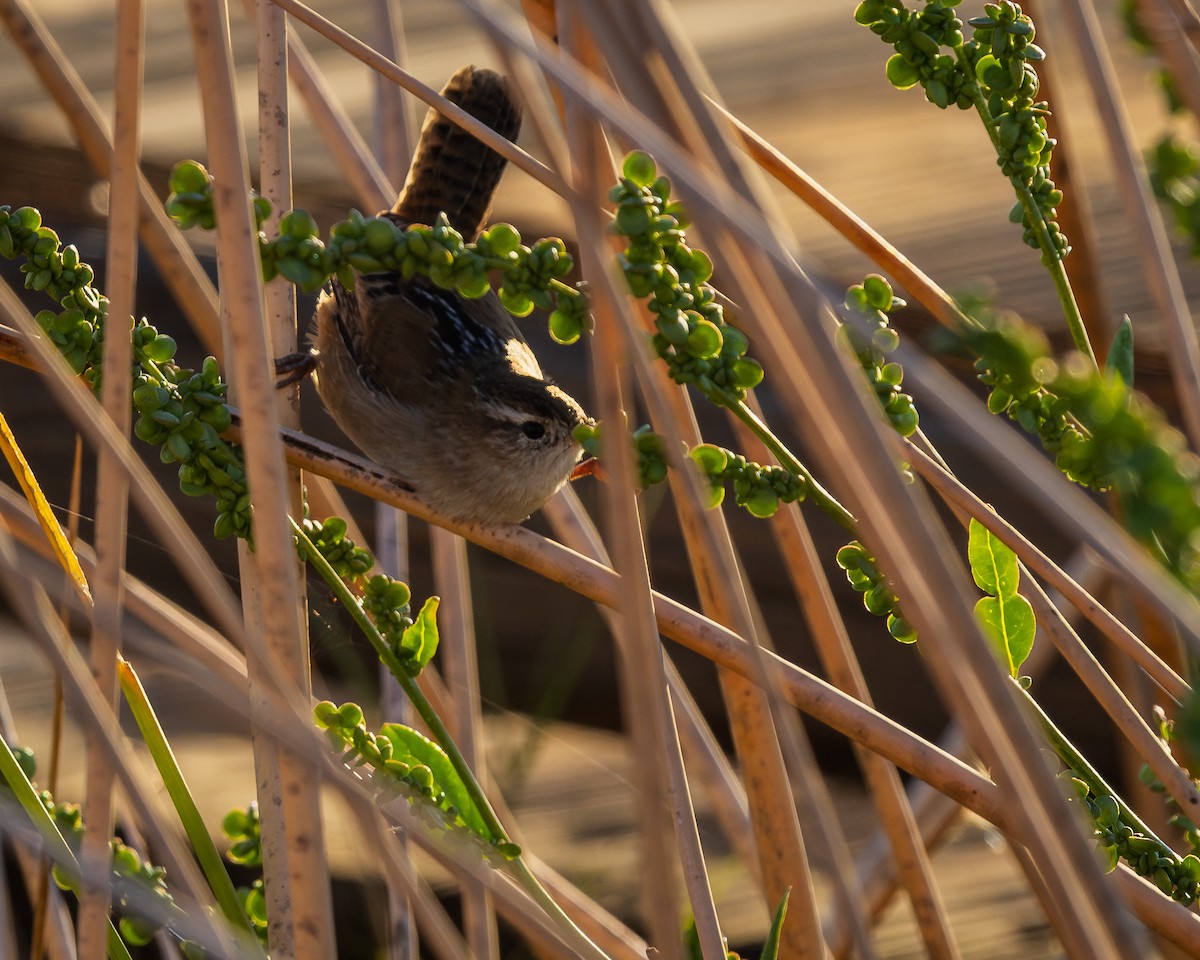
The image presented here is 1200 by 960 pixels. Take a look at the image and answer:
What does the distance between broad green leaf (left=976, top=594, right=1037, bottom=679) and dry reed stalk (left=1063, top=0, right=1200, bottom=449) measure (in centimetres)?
23

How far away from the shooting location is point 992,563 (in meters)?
1.25

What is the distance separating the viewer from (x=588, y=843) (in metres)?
2.66

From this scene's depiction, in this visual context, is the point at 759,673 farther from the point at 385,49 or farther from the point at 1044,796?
the point at 385,49

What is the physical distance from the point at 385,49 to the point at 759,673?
0.96 metres

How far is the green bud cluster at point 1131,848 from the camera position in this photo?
1121mm

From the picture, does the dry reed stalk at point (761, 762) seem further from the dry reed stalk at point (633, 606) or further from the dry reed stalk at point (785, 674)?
the dry reed stalk at point (633, 606)

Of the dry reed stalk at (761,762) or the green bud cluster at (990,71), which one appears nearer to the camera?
the green bud cluster at (990,71)

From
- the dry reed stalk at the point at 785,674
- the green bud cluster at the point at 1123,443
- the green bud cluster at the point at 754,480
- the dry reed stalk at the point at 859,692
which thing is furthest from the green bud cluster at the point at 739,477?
the green bud cluster at the point at 1123,443

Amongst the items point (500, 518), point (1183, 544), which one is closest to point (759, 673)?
point (1183, 544)

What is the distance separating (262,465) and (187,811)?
36cm

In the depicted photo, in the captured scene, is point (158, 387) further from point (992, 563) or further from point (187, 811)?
point (992, 563)

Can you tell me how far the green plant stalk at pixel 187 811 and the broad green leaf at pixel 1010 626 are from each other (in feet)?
2.35

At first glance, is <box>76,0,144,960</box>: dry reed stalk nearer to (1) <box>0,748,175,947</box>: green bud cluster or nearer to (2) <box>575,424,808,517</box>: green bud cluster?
(1) <box>0,748,175,947</box>: green bud cluster

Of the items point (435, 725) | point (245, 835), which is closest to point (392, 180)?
point (245, 835)
